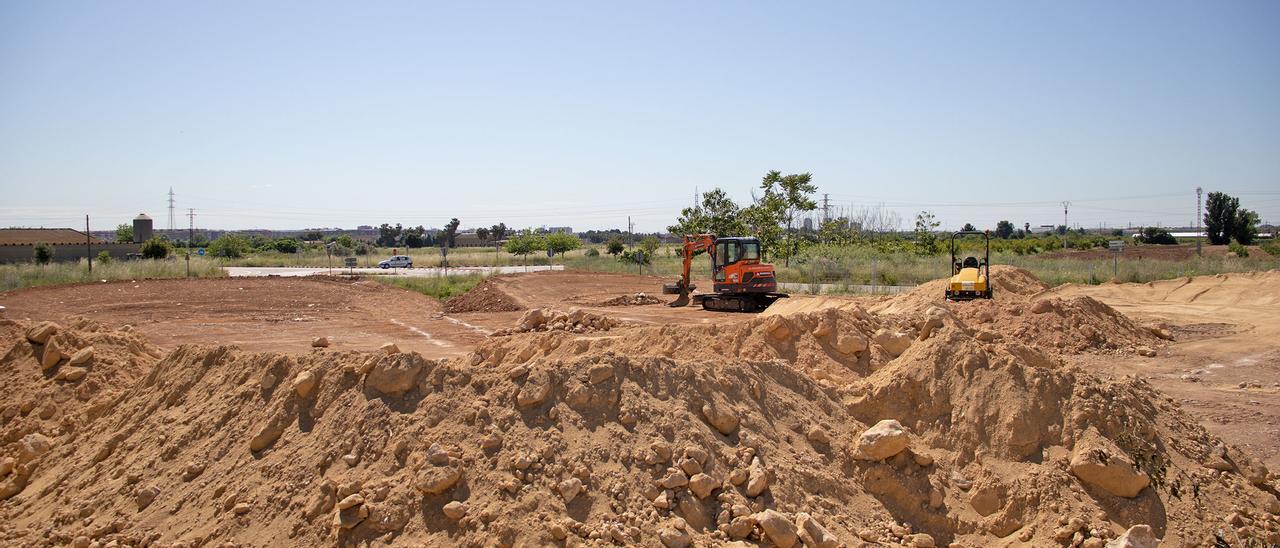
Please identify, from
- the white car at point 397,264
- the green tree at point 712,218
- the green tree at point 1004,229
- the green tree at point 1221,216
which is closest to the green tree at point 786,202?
the green tree at point 712,218

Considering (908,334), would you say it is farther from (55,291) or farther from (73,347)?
(55,291)

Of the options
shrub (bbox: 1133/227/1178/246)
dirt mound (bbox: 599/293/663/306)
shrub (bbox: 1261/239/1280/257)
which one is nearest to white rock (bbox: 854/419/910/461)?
dirt mound (bbox: 599/293/663/306)

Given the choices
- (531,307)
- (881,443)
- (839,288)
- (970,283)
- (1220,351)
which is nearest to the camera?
(881,443)

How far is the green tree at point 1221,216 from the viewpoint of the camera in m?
64.4

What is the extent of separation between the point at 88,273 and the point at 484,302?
1715 cm

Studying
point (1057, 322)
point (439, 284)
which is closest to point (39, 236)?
point (439, 284)

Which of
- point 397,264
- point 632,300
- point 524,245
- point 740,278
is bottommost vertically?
point 632,300

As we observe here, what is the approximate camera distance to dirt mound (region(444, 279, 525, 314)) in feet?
79.8

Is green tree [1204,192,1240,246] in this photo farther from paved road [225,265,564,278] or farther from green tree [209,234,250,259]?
green tree [209,234,250,259]

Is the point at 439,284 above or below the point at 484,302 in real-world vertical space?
above

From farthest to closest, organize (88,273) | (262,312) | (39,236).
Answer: (39,236), (88,273), (262,312)

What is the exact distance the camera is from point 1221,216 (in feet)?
213

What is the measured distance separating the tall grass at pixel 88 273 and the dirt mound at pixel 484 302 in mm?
13432

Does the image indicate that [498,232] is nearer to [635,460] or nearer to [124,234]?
[124,234]
